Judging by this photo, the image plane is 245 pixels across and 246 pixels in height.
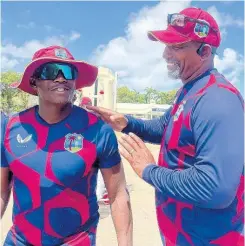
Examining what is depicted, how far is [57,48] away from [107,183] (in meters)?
0.99

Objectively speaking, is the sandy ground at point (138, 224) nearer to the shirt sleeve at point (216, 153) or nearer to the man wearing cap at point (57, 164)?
the man wearing cap at point (57, 164)

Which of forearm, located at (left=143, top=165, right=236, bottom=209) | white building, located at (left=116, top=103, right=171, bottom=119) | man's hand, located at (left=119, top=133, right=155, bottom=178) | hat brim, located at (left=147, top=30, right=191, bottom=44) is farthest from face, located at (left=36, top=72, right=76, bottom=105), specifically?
white building, located at (left=116, top=103, right=171, bottom=119)

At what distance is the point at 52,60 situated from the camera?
2379 mm

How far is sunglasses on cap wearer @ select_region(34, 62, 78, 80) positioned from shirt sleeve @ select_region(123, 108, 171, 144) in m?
0.85

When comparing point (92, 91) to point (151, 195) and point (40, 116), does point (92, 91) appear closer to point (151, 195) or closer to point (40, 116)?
point (151, 195)

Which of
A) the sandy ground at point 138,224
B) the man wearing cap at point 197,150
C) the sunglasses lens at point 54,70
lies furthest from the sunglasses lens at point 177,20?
the sandy ground at point 138,224

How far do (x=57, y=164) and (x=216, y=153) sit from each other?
3.30 ft

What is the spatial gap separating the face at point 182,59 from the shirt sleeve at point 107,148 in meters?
0.62

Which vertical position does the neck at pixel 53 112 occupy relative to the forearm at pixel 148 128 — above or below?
above

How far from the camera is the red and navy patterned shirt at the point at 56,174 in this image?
2277mm

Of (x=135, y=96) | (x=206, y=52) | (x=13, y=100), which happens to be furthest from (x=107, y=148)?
(x=135, y=96)

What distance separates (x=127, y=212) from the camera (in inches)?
99.3

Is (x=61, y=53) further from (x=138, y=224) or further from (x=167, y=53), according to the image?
(x=138, y=224)

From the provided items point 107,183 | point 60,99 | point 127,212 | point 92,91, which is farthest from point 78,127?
point 92,91
